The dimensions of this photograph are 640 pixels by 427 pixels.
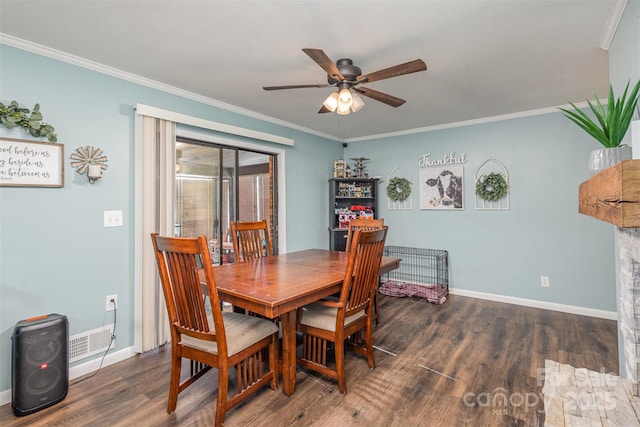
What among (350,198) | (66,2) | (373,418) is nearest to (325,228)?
(350,198)

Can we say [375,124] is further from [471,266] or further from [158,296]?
[158,296]

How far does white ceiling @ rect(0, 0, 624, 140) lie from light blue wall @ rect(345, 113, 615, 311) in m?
0.69

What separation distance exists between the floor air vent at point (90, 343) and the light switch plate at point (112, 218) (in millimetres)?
825

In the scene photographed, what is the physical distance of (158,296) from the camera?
2730 mm

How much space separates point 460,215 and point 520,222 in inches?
27.9

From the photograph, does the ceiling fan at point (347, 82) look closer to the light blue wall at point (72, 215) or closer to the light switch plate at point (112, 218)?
the light blue wall at point (72, 215)

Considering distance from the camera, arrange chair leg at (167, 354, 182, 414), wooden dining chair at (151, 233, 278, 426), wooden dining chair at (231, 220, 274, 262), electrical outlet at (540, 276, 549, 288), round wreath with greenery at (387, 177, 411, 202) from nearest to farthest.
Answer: wooden dining chair at (151, 233, 278, 426), chair leg at (167, 354, 182, 414), wooden dining chair at (231, 220, 274, 262), electrical outlet at (540, 276, 549, 288), round wreath with greenery at (387, 177, 411, 202)

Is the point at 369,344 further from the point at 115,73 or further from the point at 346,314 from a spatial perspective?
the point at 115,73

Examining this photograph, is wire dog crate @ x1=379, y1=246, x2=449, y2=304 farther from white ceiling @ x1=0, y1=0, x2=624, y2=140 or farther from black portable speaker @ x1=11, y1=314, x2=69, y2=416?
black portable speaker @ x1=11, y1=314, x2=69, y2=416

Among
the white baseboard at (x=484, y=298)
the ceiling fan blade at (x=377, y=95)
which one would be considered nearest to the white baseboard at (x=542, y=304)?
the white baseboard at (x=484, y=298)

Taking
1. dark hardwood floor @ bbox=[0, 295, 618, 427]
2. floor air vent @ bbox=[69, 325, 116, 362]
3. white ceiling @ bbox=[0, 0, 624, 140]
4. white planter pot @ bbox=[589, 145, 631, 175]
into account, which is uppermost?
white ceiling @ bbox=[0, 0, 624, 140]

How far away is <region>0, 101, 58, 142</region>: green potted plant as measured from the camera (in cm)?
202

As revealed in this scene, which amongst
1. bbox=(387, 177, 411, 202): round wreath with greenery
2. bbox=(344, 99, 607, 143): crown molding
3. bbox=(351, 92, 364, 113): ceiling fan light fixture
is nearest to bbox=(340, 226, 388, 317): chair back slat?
bbox=(351, 92, 364, 113): ceiling fan light fixture

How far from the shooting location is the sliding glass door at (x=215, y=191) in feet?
10.8
